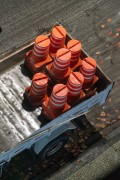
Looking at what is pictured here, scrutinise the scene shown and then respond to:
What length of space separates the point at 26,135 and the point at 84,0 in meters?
6.86

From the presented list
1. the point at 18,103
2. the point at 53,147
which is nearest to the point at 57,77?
the point at 18,103

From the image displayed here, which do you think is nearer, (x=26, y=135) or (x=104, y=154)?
(x=26, y=135)

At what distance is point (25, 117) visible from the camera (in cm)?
1145

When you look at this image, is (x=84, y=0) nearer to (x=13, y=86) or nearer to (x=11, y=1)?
(x=11, y=1)

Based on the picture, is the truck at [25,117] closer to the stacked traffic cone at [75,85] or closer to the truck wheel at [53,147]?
the truck wheel at [53,147]

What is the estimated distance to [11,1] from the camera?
51.4ft

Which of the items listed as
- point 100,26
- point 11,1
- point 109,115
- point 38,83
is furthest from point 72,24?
Result: point 38,83

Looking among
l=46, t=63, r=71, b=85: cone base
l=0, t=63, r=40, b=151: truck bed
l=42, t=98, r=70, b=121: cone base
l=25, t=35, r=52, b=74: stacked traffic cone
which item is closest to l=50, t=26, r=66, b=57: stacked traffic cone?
l=25, t=35, r=52, b=74: stacked traffic cone

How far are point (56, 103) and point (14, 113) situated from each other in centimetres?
136

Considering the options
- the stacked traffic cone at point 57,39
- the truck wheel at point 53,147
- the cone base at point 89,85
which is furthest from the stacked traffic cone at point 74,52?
the truck wheel at point 53,147

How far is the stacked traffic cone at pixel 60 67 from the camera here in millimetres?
11039

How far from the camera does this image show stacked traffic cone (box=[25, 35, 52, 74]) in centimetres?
1127

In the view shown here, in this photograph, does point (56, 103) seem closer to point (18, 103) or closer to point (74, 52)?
point (18, 103)

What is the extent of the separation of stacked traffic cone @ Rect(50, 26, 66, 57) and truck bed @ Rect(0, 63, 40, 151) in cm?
116
